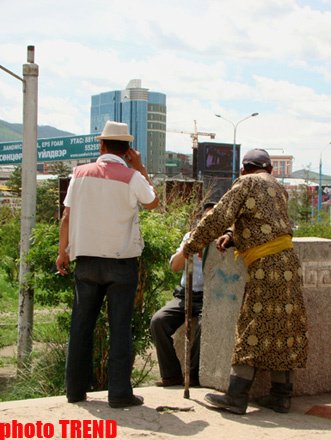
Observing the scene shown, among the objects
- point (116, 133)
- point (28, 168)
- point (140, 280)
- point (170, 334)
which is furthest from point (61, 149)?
point (116, 133)

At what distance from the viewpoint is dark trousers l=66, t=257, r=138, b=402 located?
4.03 m

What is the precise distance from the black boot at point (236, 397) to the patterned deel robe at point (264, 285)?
129 mm

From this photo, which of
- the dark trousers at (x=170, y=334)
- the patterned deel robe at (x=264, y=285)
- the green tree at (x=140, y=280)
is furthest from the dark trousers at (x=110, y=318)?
the green tree at (x=140, y=280)

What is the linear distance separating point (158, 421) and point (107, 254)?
110cm

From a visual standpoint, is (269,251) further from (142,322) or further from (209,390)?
(142,322)

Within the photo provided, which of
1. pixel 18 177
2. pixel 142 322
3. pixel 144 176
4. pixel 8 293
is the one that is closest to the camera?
pixel 144 176

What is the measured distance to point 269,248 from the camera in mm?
3988

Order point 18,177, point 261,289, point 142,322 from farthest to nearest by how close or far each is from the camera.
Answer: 1. point 18,177
2. point 142,322
3. point 261,289

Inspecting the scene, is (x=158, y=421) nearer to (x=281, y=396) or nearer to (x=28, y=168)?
(x=281, y=396)

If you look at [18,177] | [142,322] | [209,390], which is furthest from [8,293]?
[18,177]

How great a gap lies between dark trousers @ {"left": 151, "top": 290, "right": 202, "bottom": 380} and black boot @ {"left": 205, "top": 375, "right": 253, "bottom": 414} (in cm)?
87

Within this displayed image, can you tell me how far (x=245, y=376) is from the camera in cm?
400

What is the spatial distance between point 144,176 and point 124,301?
2.97ft

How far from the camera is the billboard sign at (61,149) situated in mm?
37125
